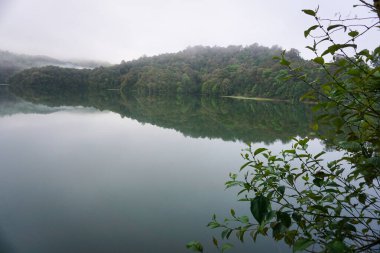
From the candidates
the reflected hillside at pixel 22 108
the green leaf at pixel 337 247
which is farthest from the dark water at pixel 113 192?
the reflected hillside at pixel 22 108

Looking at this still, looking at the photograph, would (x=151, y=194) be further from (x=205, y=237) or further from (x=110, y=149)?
(x=110, y=149)

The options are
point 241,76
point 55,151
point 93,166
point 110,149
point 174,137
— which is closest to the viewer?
point 93,166

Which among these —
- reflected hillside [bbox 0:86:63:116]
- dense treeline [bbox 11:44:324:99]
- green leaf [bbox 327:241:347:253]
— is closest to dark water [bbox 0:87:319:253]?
green leaf [bbox 327:241:347:253]

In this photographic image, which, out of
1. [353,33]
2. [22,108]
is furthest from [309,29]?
[22,108]

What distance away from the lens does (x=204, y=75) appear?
8450 cm

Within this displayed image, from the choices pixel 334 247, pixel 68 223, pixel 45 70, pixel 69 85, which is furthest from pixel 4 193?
pixel 45 70

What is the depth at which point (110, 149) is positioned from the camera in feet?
37.5

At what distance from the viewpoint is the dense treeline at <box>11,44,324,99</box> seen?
198 ft

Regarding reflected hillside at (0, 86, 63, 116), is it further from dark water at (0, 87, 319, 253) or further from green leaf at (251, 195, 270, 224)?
green leaf at (251, 195, 270, 224)

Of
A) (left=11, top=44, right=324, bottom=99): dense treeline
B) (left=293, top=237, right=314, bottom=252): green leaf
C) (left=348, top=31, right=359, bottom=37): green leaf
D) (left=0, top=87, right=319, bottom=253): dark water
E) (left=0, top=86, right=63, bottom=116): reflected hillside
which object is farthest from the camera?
(left=11, top=44, right=324, bottom=99): dense treeline

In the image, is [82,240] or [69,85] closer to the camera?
[82,240]

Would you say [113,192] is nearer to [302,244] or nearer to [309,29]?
[302,244]

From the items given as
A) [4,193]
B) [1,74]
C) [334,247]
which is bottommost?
[4,193]

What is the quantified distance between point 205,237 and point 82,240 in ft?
7.33
